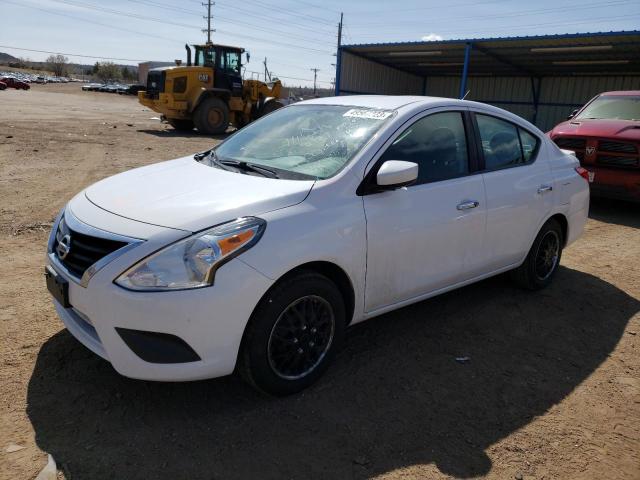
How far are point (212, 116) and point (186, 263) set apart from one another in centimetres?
1666

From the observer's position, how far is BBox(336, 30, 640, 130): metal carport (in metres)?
17.1

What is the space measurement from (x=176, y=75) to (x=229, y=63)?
2055mm

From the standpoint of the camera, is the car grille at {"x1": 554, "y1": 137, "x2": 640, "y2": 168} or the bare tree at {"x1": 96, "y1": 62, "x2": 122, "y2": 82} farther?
the bare tree at {"x1": 96, "y1": 62, "x2": 122, "y2": 82}

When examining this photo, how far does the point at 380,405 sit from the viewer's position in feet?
9.78

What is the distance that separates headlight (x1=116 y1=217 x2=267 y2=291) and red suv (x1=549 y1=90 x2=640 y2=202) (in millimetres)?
7266

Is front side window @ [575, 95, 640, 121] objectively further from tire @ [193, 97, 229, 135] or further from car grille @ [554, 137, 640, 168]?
tire @ [193, 97, 229, 135]

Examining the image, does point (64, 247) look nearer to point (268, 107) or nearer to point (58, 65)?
point (268, 107)

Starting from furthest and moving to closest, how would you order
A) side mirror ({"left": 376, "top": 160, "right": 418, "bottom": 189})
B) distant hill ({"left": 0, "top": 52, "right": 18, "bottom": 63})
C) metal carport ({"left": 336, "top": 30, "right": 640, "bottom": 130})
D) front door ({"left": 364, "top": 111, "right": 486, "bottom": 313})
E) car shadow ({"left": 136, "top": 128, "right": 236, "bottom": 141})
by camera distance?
distant hill ({"left": 0, "top": 52, "right": 18, "bottom": 63}) < car shadow ({"left": 136, "top": 128, "right": 236, "bottom": 141}) < metal carport ({"left": 336, "top": 30, "right": 640, "bottom": 130}) < front door ({"left": 364, "top": 111, "right": 486, "bottom": 313}) < side mirror ({"left": 376, "top": 160, "right": 418, "bottom": 189})

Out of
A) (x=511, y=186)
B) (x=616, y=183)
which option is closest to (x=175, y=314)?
(x=511, y=186)

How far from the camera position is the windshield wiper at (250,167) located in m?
3.28

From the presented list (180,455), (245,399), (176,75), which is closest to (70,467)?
(180,455)

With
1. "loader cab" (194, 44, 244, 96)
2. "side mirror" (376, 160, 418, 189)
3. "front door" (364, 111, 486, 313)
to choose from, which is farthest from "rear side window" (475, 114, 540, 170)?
"loader cab" (194, 44, 244, 96)

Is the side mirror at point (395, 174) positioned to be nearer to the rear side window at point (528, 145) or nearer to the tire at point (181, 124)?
the rear side window at point (528, 145)

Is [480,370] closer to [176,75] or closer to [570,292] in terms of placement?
[570,292]
